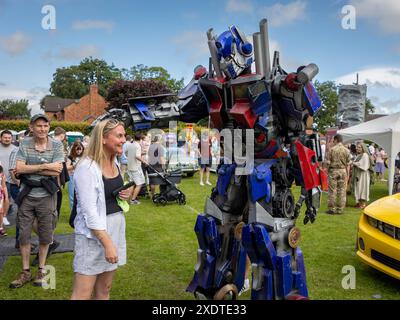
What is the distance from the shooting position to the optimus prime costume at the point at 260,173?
329 centimetres

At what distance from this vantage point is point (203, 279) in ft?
12.4

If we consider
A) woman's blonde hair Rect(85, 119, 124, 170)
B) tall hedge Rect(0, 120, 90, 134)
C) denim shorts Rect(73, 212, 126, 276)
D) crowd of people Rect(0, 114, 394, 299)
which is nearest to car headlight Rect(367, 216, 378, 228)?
crowd of people Rect(0, 114, 394, 299)

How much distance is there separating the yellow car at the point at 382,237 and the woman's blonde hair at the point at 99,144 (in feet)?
11.1

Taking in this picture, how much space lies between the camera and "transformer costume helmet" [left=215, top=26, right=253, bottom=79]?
3320 millimetres

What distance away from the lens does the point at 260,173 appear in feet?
11.2

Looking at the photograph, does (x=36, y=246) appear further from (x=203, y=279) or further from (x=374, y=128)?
(x=374, y=128)

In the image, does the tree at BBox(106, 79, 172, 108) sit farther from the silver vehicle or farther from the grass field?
the grass field

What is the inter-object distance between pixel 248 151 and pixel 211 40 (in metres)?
1.07

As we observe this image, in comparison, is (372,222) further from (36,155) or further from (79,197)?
(36,155)

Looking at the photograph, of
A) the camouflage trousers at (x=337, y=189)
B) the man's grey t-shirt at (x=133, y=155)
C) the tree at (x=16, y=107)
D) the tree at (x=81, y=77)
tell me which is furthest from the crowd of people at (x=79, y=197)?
the tree at (x=16, y=107)

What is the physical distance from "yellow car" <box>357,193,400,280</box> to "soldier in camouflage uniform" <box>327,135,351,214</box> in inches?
144

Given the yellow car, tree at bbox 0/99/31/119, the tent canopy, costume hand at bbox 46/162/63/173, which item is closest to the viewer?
costume hand at bbox 46/162/63/173

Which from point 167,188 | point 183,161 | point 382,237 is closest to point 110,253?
point 382,237
